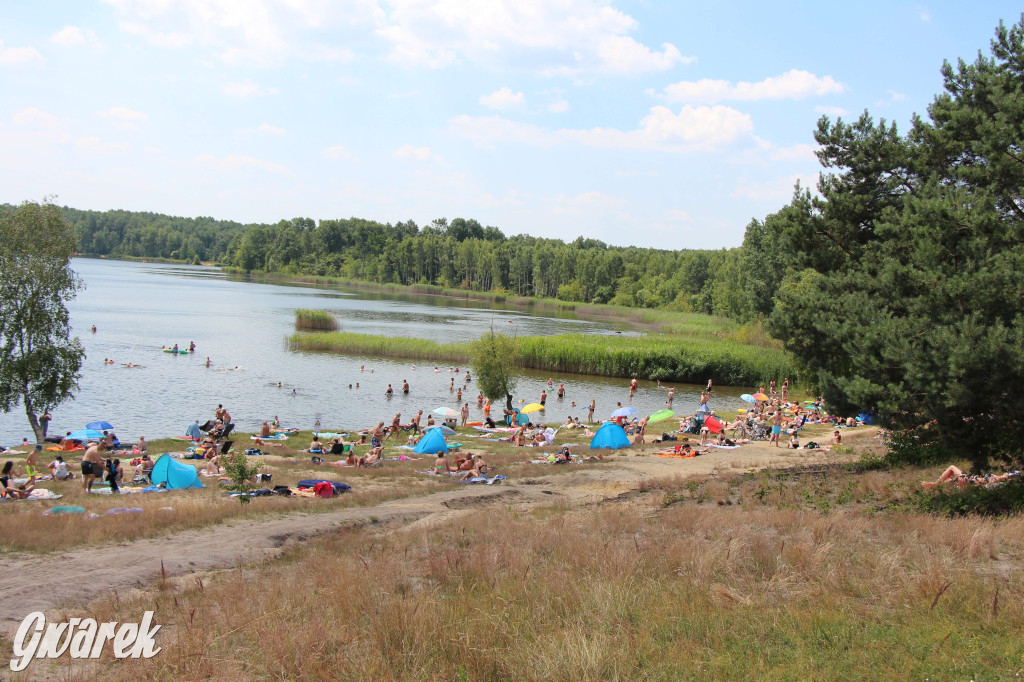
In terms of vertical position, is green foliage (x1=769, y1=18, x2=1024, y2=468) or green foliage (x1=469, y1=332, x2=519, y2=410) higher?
green foliage (x1=769, y1=18, x2=1024, y2=468)

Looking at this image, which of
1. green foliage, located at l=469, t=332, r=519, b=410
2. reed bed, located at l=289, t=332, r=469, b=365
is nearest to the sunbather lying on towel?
green foliage, located at l=469, t=332, r=519, b=410

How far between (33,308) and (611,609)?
25682 millimetres

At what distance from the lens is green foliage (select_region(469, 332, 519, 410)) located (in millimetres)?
34406

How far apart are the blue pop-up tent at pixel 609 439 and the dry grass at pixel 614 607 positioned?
14.2m

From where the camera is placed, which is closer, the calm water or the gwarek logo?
the gwarek logo

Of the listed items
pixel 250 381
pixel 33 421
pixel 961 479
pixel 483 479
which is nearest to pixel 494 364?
pixel 483 479

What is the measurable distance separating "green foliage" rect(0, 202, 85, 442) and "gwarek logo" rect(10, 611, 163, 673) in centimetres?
2099

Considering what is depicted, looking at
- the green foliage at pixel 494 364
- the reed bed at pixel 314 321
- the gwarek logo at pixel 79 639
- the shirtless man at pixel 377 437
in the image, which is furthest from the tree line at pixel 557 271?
the gwarek logo at pixel 79 639

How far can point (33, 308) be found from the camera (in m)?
24.9

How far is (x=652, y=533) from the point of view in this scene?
35.9ft

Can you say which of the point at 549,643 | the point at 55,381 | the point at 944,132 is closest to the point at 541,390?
the point at 55,381

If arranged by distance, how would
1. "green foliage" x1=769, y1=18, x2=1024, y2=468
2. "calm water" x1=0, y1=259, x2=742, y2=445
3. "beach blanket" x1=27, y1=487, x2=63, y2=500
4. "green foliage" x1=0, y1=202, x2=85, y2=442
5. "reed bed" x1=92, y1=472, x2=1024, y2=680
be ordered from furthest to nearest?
"calm water" x1=0, y1=259, x2=742, y2=445
"green foliage" x1=0, y1=202, x2=85, y2=442
"beach blanket" x1=27, y1=487, x2=63, y2=500
"green foliage" x1=769, y1=18, x2=1024, y2=468
"reed bed" x1=92, y1=472, x2=1024, y2=680

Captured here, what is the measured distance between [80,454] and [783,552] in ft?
73.4

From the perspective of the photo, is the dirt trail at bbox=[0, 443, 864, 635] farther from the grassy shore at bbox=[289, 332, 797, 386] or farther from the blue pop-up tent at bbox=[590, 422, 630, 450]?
the grassy shore at bbox=[289, 332, 797, 386]
